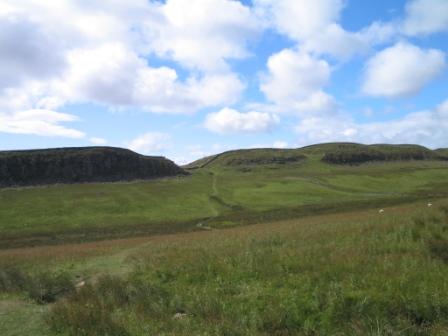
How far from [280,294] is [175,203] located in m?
77.6

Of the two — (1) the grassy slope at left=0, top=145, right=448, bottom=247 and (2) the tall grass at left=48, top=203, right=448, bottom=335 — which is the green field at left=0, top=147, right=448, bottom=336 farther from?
(1) the grassy slope at left=0, top=145, right=448, bottom=247

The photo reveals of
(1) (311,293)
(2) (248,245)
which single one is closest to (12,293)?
(2) (248,245)

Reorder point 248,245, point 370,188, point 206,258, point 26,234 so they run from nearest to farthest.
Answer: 1. point 206,258
2. point 248,245
3. point 26,234
4. point 370,188

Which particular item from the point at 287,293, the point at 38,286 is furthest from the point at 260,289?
the point at 38,286

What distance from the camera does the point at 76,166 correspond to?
136 meters

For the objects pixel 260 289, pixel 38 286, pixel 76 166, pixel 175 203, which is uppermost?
pixel 76 166

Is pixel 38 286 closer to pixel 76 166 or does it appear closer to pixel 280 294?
pixel 280 294

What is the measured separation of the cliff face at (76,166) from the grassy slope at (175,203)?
12.1 metres

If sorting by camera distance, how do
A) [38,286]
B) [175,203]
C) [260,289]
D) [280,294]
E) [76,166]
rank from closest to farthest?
[280,294]
[260,289]
[38,286]
[175,203]
[76,166]

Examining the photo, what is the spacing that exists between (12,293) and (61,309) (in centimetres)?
585

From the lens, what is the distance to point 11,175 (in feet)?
404

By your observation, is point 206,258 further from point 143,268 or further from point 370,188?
point 370,188

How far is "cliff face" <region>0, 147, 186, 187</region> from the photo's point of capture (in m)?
125

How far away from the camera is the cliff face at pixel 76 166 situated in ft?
410
